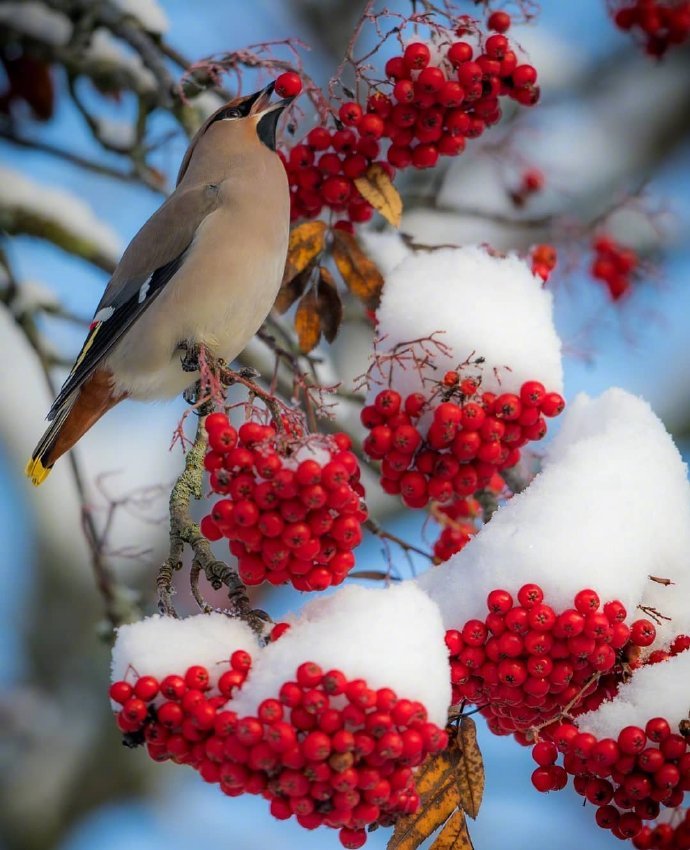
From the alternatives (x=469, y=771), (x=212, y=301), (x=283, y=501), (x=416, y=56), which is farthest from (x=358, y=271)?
(x=469, y=771)

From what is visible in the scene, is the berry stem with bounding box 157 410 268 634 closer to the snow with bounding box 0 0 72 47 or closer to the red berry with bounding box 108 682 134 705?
the red berry with bounding box 108 682 134 705

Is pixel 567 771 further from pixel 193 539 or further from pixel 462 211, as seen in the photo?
pixel 462 211

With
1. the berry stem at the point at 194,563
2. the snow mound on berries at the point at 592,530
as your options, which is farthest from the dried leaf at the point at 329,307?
the snow mound on berries at the point at 592,530

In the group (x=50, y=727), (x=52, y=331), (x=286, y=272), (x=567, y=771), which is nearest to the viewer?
(x=567, y=771)

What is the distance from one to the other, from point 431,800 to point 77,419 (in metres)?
1.52

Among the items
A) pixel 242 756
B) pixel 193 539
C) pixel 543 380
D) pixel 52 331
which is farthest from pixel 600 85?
pixel 242 756

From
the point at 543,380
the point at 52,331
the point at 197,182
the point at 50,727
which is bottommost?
the point at 50,727

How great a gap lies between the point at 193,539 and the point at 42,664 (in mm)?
4709

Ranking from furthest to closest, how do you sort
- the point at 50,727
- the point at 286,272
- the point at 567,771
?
the point at 50,727, the point at 286,272, the point at 567,771

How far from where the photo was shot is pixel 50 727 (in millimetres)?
6496

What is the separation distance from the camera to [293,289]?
2.95m

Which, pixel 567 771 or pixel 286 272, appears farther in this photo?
pixel 286 272

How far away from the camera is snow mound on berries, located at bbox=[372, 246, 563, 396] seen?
2408mm

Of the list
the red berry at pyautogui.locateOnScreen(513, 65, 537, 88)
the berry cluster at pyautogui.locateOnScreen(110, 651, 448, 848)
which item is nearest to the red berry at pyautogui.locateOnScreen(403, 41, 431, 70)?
the red berry at pyautogui.locateOnScreen(513, 65, 537, 88)
